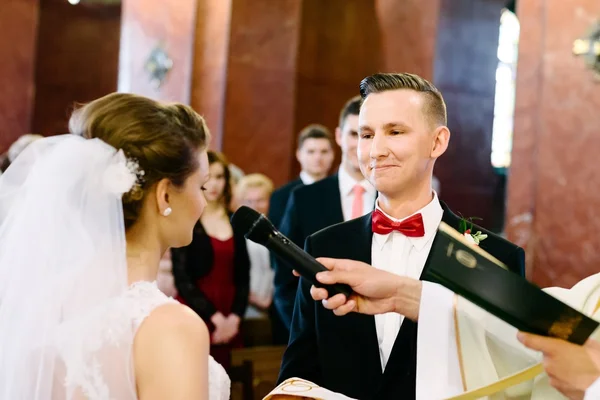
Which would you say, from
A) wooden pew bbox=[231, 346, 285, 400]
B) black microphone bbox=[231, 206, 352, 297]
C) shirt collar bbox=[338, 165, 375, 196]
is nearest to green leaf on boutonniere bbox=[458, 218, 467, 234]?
black microphone bbox=[231, 206, 352, 297]

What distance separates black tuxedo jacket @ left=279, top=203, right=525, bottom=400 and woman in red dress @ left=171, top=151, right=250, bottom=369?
247cm

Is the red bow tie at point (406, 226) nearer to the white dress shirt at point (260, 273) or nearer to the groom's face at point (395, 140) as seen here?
the groom's face at point (395, 140)

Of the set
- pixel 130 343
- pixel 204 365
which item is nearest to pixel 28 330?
pixel 130 343

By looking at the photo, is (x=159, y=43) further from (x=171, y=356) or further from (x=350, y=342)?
A: (x=171, y=356)

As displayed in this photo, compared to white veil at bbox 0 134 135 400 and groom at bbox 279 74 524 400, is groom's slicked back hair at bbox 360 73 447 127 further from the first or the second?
white veil at bbox 0 134 135 400

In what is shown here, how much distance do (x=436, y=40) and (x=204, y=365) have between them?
772cm

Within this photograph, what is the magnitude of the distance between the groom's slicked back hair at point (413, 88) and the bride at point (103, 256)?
710mm

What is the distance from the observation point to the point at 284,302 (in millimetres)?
4477

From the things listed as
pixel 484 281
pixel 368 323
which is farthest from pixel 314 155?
pixel 484 281

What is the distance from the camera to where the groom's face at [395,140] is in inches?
102

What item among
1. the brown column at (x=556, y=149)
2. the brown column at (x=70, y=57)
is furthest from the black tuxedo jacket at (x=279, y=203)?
the brown column at (x=70, y=57)

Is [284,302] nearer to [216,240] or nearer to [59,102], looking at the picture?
[216,240]

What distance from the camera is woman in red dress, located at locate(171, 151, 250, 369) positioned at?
5.09 m

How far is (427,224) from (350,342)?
48cm
